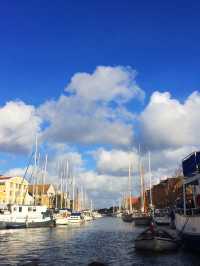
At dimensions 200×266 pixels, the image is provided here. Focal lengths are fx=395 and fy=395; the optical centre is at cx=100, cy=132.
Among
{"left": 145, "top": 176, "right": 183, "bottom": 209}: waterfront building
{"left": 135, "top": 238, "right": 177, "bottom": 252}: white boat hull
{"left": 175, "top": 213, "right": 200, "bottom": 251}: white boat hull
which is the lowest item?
{"left": 135, "top": 238, "right": 177, "bottom": 252}: white boat hull

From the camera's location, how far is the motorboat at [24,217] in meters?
88.0

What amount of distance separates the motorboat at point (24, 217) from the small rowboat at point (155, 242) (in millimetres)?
54173

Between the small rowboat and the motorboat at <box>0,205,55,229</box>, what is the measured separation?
54.2m

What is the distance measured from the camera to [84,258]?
3591cm

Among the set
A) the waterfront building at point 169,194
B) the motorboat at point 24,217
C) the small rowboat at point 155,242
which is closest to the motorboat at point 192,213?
the small rowboat at point 155,242

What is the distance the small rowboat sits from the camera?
3741cm

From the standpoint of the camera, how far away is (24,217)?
91250mm

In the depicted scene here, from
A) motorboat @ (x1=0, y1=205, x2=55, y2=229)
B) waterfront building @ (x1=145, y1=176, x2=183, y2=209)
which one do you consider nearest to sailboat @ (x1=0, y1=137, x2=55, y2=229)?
motorboat @ (x1=0, y1=205, x2=55, y2=229)

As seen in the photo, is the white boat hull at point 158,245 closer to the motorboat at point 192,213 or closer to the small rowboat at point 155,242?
the small rowboat at point 155,242

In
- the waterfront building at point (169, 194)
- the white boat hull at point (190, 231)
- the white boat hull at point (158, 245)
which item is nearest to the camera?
the white boat hull at point (190, 231)

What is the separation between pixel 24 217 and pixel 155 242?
5909 centimetres

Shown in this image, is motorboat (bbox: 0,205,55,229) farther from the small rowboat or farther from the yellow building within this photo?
the yellow building

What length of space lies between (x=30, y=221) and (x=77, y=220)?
19953mm

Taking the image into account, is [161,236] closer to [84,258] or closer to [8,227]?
[84,258]
